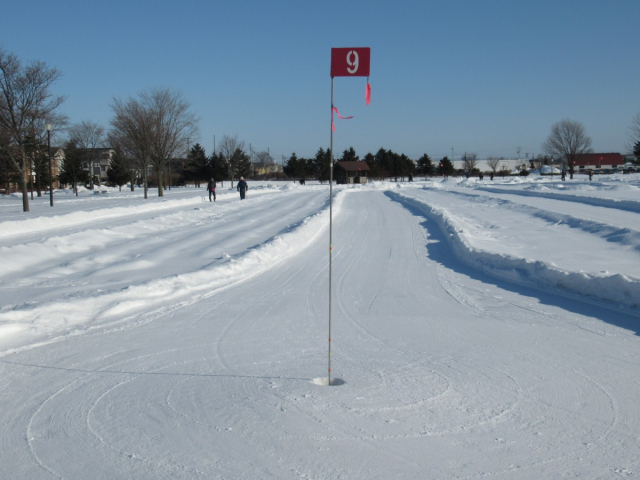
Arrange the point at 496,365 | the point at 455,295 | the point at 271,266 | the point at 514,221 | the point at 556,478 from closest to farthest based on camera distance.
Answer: the point at 556,478
the point at 496,365
the point at 455,295
the point at 271,266
the point at 514,221

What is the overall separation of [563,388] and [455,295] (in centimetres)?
405

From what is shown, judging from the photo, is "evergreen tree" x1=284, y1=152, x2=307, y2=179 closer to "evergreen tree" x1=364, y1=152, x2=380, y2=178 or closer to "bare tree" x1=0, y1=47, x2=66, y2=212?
"evergreen tree" x1=364, y1=152, x2=380, y2=178

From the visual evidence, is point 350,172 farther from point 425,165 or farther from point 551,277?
point 551,277

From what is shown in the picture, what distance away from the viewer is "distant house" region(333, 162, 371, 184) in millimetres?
81738

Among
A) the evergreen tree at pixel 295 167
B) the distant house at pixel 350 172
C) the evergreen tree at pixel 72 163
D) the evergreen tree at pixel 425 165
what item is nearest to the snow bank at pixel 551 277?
the evergreen tree at pixel 72 163

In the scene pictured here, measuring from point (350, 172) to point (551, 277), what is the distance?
8278cm

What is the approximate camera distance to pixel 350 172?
91.0m

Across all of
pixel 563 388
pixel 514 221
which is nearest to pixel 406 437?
pixel 563 388

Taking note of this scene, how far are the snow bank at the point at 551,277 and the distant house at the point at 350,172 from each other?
224 ft

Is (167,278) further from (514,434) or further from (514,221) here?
(514,221)

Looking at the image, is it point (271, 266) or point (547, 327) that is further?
point (271, 266)

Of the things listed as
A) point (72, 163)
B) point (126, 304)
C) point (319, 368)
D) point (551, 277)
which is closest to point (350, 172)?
point (72, 163)

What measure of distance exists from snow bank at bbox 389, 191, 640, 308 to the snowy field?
0.03 m

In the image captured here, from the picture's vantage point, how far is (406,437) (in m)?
3.96
